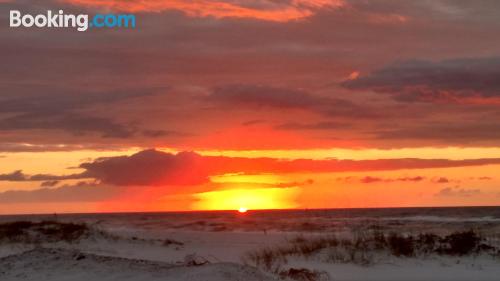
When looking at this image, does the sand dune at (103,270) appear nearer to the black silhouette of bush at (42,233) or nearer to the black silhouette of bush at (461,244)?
the black silhouette of bush at (461,244)

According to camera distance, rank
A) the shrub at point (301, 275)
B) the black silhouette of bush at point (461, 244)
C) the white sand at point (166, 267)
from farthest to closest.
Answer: the black silhouette of bush at point (461, 244) → the shrub at point (301, 275) → the white sand at point (166, 267)

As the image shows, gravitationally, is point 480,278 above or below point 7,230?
below

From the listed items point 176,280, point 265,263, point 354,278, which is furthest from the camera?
point 265,263

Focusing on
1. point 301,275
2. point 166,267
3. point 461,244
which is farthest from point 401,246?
point 166,267

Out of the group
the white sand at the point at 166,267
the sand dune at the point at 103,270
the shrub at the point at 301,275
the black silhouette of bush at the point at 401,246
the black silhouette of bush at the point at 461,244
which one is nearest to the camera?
the sand dune at the point at 103,270

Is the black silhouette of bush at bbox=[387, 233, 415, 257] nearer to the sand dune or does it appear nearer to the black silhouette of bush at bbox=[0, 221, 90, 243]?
the sand dune

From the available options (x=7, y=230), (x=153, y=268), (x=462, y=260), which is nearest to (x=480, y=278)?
(x=462, y=260)

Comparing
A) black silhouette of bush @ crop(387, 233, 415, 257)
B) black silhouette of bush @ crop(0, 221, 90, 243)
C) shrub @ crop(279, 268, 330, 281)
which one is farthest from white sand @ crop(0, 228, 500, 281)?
shrub @ crop(279, 268, 330, 281)

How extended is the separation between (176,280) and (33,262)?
2.87m

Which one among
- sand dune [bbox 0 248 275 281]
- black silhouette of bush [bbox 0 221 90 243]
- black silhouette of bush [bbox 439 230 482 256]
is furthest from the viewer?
black silhouette of bush [bbox 0 221 90 243]

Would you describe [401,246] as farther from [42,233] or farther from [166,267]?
[42,233]

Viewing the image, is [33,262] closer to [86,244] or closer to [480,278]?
[480,278]

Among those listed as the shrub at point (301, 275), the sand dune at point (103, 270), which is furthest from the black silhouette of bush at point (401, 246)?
the sand dune at point (103, 270)

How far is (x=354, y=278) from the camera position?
46.5ft
